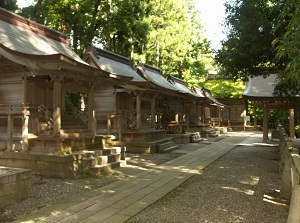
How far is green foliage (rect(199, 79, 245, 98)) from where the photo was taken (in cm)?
3918

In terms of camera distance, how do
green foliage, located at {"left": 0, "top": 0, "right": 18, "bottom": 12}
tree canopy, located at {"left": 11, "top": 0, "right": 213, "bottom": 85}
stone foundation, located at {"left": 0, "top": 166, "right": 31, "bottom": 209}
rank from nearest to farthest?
stone foundation, located at {"left": 0, "top": 166, "right": 31, "bottom": 209} < green foliage, located at {"left": 0, "top": 0, "right": 18, "bottom": 12} < tree canopy, located at {"left": 11, "top": 0, "right": 213, "bottom": 85}

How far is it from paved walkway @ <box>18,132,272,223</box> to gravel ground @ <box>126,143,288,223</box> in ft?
0.97

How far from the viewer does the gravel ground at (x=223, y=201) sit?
5095mm

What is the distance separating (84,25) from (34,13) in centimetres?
532

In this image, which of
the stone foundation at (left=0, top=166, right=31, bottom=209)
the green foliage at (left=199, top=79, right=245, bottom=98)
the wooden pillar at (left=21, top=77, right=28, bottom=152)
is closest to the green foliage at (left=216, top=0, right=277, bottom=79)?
the wooden pillar at (left=21, top=77, right=28, bottom=152)

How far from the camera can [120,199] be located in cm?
624

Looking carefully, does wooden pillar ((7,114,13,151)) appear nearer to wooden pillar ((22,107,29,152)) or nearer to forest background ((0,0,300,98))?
wooden pillar ((22,107,29,152))

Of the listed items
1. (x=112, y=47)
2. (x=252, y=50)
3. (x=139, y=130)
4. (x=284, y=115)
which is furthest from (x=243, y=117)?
(x=252, y=50)

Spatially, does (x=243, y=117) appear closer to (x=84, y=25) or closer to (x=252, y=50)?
(x=84, y=25)

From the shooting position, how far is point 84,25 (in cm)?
2438

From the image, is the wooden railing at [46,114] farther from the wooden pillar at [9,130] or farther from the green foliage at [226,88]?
the green foliage at [226,88]

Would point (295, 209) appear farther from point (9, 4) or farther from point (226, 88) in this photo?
point (226, 88)

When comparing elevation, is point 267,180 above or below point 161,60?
below

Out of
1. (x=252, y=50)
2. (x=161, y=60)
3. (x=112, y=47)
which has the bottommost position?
(x=252, y=50)
